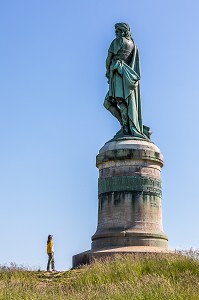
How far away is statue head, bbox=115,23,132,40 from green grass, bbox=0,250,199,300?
28.9 feet

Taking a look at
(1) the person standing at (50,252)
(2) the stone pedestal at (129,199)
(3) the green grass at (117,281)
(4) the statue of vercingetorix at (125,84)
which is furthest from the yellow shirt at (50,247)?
(4) the statue of vercingetorix at (125,84)

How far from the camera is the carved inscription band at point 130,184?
59.0 ft

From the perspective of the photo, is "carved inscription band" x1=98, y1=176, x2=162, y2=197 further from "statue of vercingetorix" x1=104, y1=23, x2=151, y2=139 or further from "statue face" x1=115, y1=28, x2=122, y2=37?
"statue face" x1=115, y1=28, x2=122, y2=37

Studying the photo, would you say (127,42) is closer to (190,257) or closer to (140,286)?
(190,257)

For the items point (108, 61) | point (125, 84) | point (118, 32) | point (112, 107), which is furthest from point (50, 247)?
point (118, 32)

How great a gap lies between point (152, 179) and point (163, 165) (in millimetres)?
982

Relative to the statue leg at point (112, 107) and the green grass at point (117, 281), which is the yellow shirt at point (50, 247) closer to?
the green grass at point (117, 281)

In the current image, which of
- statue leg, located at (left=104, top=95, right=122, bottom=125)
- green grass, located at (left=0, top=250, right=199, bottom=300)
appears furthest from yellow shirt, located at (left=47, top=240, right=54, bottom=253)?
statue leg, located at (left=104, top=95, right=122, bottom=125)

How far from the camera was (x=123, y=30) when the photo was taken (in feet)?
66.1

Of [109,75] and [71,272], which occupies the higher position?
[109,75]

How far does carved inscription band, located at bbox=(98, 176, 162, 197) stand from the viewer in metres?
18.0

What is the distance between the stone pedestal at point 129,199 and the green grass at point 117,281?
2794mm

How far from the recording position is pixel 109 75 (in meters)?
20.4

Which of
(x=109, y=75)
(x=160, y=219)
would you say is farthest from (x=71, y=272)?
(x=109, y=75)
